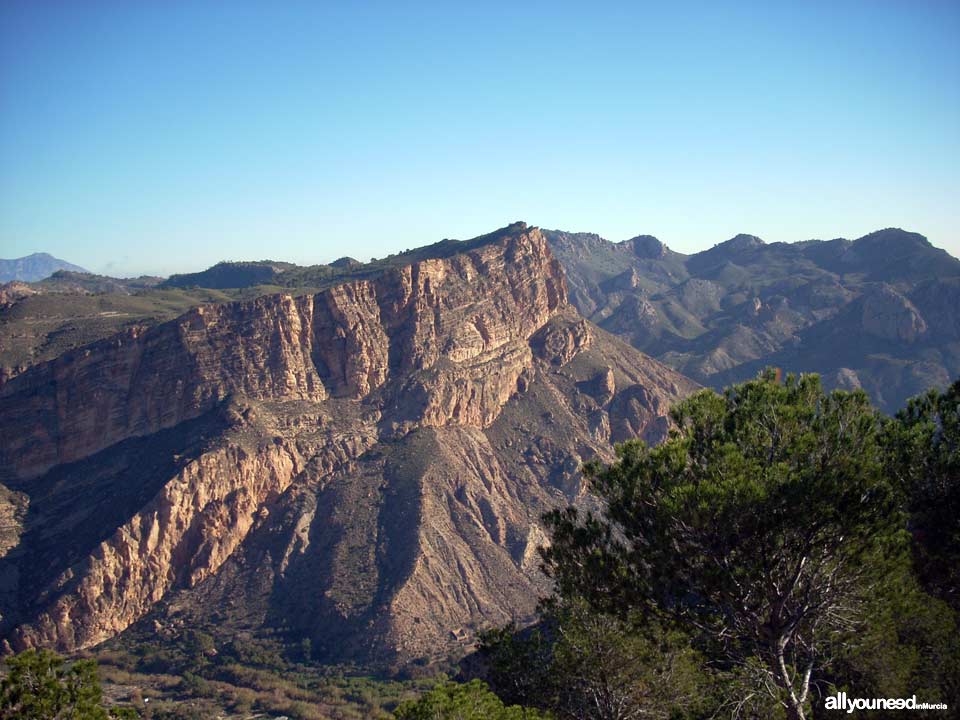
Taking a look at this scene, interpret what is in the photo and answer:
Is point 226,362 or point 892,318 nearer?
point 226,362

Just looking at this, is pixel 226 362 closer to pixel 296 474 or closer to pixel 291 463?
pixel 291 463

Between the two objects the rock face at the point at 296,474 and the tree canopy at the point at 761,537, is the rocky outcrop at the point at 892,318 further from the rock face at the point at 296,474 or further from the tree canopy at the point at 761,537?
the tree canopy at the point at 761,537

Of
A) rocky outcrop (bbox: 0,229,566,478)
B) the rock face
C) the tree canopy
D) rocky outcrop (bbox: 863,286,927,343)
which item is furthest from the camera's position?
rocky outcrop (bbox: 863,286,927,343)

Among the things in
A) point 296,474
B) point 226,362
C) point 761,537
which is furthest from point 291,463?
Result: point 761,537

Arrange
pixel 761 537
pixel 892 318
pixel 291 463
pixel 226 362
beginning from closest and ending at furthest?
pixel 761 537
pixel 291 463
pixel 226 362
pixel 892 318

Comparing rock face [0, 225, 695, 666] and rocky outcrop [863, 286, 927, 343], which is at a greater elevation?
rocky outcrop [863, 286, 927, 343]

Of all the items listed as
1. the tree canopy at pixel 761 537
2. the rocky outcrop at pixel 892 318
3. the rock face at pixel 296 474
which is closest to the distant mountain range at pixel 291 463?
the rock face at pixel 296 474

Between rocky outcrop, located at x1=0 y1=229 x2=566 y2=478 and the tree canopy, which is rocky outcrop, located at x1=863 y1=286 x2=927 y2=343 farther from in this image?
the tree canopy

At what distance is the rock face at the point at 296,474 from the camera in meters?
81.1

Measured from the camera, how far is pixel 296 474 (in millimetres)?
94688

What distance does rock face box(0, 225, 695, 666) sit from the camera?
81125 mm

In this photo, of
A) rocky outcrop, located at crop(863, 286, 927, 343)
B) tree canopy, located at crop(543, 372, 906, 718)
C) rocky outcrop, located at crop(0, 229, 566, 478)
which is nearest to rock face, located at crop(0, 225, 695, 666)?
rocky outcrop, located at crop(0, 229, 566, 478)

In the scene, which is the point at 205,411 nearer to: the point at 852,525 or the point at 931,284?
the point at 852,525

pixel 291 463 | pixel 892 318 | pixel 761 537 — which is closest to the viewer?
pixel 761 537
